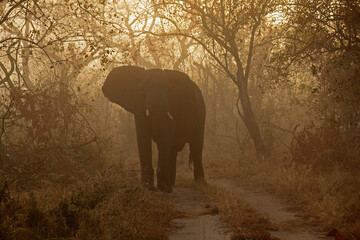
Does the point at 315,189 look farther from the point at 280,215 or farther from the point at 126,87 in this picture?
the point at 126,87

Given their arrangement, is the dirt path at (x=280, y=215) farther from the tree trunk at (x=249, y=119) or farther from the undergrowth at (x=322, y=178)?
the tree trunk at (x=249, y=119)

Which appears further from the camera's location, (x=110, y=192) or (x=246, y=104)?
(x=246, y=104)

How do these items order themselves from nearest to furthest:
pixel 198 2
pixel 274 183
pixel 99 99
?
pixel 274 183 → pixel 198 2 → pixel 99 99

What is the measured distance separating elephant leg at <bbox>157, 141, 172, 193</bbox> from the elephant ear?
107cm

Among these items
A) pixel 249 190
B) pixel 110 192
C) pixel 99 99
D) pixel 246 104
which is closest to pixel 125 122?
pixel 99 99

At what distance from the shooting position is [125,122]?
21.8m

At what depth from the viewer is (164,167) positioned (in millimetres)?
10945

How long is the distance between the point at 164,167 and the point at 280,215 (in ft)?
9.66

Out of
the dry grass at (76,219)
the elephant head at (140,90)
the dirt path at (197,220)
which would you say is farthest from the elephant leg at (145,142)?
the dry grass at (76,219)

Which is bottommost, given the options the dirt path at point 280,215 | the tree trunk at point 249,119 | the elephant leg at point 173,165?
the dirt path at point 280,215

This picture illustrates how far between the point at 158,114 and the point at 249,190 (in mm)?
3066

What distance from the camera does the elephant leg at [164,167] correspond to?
11.0 meters

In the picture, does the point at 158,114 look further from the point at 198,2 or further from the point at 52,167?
the point at 198,2

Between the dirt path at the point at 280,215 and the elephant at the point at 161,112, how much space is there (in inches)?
62.6
